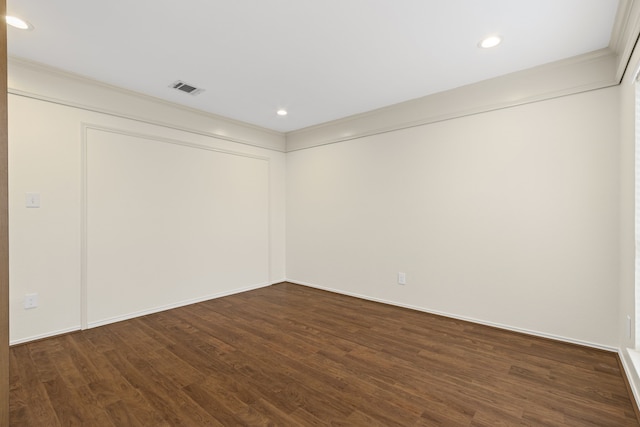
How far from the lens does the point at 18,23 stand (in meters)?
2.06

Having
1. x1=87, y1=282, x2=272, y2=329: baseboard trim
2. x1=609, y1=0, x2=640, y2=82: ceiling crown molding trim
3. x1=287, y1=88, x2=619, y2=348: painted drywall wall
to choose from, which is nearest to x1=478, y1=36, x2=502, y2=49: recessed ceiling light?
x1=609, y1=0, x2=640, y2=82: ceiling crown molding trim

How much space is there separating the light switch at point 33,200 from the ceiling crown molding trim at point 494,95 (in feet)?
11.3

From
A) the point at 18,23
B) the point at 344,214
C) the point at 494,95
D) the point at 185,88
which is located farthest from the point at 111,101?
the point at 494,95

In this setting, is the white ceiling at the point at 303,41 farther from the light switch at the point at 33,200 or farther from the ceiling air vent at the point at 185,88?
the light switch at the point at 33,200

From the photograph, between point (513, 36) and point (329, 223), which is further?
point (329, 223)

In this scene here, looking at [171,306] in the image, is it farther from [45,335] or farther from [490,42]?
[490,42]

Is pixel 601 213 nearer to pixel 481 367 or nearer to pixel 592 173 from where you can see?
pixel 592 173

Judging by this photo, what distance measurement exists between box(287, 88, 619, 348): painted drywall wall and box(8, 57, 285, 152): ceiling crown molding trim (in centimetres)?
164

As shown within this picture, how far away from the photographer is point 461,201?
317 cm

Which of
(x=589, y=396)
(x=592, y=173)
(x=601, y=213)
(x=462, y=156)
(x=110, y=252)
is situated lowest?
(x=589, y=396)

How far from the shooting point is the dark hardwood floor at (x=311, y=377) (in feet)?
Answer: 5.55

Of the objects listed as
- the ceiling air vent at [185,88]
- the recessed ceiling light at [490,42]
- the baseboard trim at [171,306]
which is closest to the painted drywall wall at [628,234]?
the recessed ceiling light at [490,42]

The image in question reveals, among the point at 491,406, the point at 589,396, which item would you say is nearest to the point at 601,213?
the point at 589,396

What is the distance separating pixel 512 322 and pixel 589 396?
1.02m
